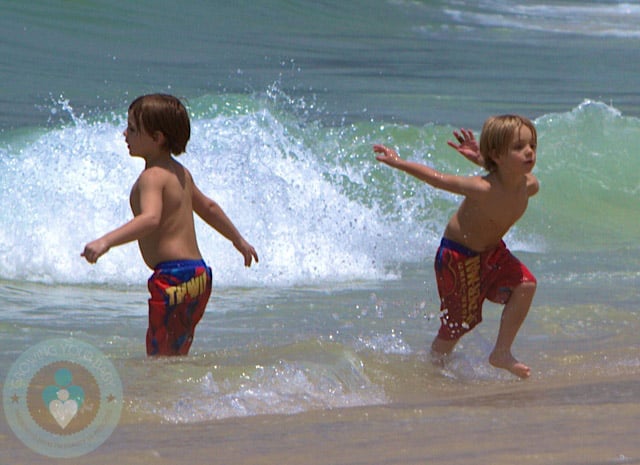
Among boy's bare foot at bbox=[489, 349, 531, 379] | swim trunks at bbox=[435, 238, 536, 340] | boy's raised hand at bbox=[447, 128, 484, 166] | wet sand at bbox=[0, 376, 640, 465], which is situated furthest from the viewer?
boy's raised hand at bbox=[447, 128, 484, 166]

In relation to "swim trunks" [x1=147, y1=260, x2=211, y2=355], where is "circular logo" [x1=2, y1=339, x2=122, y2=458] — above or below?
below

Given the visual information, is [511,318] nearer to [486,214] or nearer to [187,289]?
[486,214]

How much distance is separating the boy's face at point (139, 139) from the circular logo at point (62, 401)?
0.80 metres

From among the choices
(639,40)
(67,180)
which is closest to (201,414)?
(67,180)

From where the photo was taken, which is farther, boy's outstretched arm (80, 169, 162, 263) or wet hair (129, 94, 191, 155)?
wet hair (129, 94, 191, 155)

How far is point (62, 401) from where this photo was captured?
426 centimetres

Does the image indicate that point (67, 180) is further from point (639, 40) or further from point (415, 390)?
point (639, 40)

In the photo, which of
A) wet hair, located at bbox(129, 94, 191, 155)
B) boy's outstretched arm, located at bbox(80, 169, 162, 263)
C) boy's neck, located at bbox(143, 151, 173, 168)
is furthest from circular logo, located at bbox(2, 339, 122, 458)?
wet hair, located at bbox(129, 94, 191, 155)

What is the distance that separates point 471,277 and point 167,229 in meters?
1.17

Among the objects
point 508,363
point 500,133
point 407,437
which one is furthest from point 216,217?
point 407,437

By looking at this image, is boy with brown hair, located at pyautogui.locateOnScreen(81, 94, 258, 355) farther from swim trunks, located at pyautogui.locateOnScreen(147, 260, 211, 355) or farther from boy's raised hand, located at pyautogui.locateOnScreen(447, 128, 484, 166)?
boy's raised hand, located at pyautogui.locateOnScreen(447, 128, 484, 166)

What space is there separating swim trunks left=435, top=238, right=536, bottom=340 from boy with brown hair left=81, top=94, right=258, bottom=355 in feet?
3.00

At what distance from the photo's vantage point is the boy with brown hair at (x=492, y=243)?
15.9 feet

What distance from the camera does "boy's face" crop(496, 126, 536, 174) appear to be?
484cm
